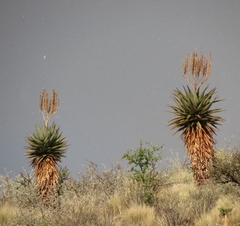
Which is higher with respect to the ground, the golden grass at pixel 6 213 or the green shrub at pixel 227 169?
the green shrub at pixel 227 169

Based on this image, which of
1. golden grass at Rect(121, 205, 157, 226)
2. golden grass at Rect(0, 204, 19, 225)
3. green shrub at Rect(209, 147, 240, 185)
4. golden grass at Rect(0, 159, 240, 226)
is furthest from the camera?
green shrub at Rect(209, 147, 240, 185)

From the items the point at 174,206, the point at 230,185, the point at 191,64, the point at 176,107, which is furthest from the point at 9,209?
the point at 191,64

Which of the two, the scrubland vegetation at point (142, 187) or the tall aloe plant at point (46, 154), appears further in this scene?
the tall aloe plant at point (46, 154)

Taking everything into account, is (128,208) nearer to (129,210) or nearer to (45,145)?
(129,210)

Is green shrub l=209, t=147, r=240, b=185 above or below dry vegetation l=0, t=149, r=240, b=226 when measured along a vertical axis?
above

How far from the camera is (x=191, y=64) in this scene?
17844 mm

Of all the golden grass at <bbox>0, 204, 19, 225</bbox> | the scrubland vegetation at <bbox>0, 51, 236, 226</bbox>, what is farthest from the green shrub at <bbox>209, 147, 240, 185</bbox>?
the golden grass at <bbox>0, 204, 19, 225</bbox>

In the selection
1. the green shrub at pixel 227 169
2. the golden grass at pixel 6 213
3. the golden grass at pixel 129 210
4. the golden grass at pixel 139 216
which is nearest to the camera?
the golden grass at pixel 129 210

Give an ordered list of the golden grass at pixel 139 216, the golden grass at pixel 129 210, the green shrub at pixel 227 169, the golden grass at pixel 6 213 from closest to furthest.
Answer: the golden grass at pixel 129 210 → the golden grass at pixel 139 216 → the golden grass at pixel 6 213 → the green shrub at pixel 227 169

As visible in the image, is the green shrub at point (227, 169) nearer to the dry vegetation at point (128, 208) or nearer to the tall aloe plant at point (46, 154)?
the dry vegetation at point (128, 208)

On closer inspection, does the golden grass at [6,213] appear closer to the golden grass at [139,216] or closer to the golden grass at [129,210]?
the golden grass at [129,210]

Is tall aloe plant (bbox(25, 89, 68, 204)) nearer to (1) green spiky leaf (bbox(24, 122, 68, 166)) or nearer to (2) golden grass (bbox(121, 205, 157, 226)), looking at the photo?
(1) green spiky leaf (bbox(24, 122, 68, 166))

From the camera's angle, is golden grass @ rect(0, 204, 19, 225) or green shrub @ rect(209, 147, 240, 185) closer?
golden grass @ rect(0, 204, 19, 225)

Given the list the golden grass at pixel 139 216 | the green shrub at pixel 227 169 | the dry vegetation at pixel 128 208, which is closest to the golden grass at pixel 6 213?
the dry vegetation at pixel 128 208
